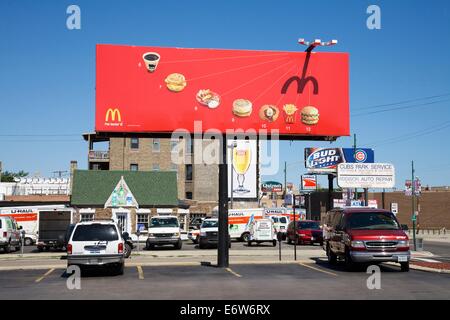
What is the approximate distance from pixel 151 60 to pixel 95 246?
849cm

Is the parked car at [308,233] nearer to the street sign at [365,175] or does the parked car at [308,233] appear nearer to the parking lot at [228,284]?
the street sign at [365,175]

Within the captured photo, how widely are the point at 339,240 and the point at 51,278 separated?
32.9 feet

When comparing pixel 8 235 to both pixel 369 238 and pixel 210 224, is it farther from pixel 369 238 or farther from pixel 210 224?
pixel 369 238

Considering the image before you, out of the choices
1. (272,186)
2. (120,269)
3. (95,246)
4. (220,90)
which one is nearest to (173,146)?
(272,186)

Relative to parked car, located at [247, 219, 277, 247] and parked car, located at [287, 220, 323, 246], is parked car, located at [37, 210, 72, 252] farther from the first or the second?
parked car, located at [287, 220, 323, 246]

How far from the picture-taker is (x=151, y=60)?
24.1 meters

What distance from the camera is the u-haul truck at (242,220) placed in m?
46.6

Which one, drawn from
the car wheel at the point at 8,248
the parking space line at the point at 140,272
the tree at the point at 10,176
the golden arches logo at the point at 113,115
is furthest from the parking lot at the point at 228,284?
the tree at the point at 10,176

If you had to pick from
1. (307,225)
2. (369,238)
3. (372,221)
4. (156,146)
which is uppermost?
(156,146)

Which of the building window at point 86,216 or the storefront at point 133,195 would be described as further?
the storefront at point 133,195

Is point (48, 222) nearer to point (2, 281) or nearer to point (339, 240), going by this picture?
point (2, 281)

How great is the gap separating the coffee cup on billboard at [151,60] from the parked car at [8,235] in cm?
1650

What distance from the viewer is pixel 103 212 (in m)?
53.7

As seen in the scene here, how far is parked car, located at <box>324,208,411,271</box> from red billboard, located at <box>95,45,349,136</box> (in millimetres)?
4809
